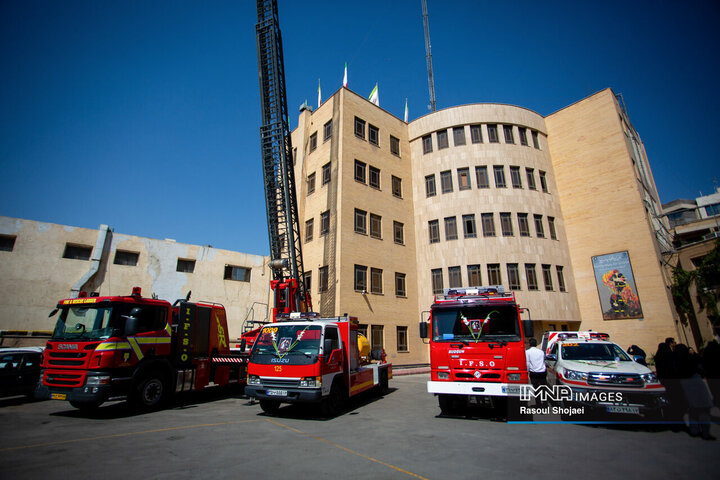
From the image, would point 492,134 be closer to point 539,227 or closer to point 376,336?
point 539,227

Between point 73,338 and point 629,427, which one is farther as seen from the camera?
point 73,338

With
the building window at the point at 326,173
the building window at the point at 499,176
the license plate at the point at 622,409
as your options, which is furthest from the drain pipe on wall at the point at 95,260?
the building window at the point at 499,176

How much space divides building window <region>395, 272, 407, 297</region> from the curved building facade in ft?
5.30

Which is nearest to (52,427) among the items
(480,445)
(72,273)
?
(480,445)

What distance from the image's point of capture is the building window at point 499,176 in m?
27.5

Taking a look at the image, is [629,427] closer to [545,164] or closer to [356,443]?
[356,443]

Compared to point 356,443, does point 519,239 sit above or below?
above

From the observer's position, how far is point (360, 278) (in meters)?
24.1

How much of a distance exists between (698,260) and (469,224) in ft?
57.9

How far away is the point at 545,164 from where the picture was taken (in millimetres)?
29219

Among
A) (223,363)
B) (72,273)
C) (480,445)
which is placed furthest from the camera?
(72,273)

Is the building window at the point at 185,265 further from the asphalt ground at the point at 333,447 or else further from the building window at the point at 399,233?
the asphalt ground at the point at 333,447

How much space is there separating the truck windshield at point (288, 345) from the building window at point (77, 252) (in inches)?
849

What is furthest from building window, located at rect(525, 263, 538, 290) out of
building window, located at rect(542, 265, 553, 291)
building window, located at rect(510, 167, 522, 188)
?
building window, located at rect(510, 167, 522, 188)
